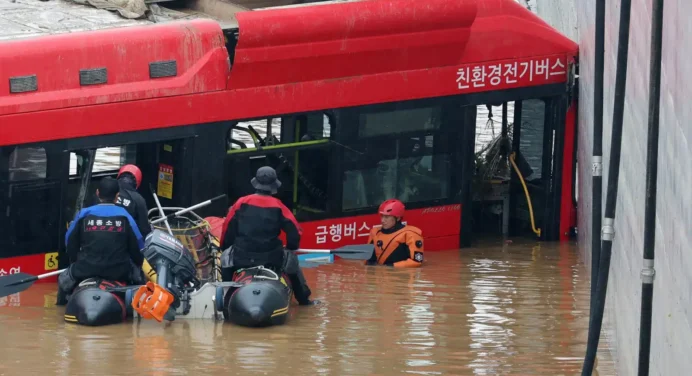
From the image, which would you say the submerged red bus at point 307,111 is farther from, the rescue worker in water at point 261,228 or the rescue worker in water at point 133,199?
the rescue worker in water at point 261,228

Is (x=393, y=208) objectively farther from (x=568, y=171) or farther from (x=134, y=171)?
(x=134, y=171)

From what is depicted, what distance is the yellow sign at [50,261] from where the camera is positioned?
1120 cm

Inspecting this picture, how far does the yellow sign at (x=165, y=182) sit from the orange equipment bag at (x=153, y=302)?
2.32m

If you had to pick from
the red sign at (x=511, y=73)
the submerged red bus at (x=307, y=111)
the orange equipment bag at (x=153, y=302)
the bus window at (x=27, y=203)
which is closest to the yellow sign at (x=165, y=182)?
the submerged red bus at (x=307, y=111)

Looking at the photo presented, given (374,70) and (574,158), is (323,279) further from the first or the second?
(574,158)

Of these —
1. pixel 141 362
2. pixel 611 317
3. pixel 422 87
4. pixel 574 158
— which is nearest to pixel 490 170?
pixel 574 158

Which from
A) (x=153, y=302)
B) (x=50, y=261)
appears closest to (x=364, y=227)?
(x=50, y=261)

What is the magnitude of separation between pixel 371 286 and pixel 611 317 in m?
2.83

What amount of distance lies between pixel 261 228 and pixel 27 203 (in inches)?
79.2

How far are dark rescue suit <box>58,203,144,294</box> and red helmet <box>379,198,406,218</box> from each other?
286cm

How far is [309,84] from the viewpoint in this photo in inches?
487

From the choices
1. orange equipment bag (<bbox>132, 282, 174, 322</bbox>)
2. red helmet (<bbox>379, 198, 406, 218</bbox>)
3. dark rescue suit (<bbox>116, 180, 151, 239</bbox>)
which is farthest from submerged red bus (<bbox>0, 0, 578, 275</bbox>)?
orange equipment bag (<bbox>132, 282, 174, 322</bbox>)

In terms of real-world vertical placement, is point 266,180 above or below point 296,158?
below

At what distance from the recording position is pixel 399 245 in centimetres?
1266
